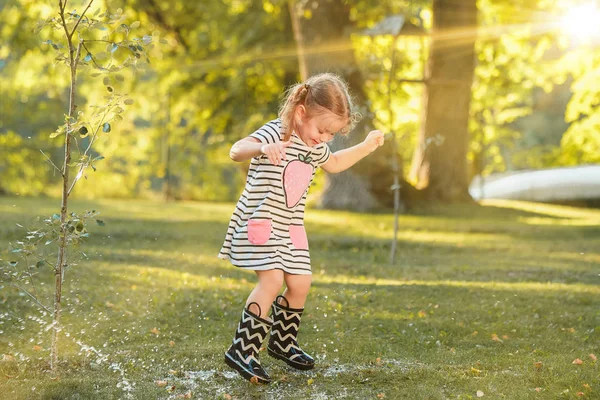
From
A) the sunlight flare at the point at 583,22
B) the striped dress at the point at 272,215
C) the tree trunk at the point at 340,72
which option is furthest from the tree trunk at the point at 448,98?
the striped dress at the point at 272,215

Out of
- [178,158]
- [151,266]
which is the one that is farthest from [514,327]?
[178,158]

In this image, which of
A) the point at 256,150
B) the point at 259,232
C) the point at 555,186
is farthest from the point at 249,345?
the point at 555,186

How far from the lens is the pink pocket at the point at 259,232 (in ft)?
14.4

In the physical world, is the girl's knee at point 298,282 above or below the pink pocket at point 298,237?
below

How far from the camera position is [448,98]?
16.9m

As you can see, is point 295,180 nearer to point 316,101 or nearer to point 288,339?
point 316,101

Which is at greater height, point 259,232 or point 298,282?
point 259,232

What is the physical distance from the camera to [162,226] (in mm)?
12984

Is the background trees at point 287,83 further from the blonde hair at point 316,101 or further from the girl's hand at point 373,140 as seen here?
the blonde hair at point 316,101

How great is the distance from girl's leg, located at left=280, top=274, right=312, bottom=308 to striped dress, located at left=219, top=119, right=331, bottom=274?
0.16ft

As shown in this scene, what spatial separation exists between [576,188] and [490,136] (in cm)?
828

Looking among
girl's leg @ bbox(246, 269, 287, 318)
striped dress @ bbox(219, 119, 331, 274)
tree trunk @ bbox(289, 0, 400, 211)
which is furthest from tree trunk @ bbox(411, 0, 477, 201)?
girl's leg @ bbox(246, 269, 287, 318)

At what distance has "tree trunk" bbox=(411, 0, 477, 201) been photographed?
54.9 feet

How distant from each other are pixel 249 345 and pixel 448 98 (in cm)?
1316
